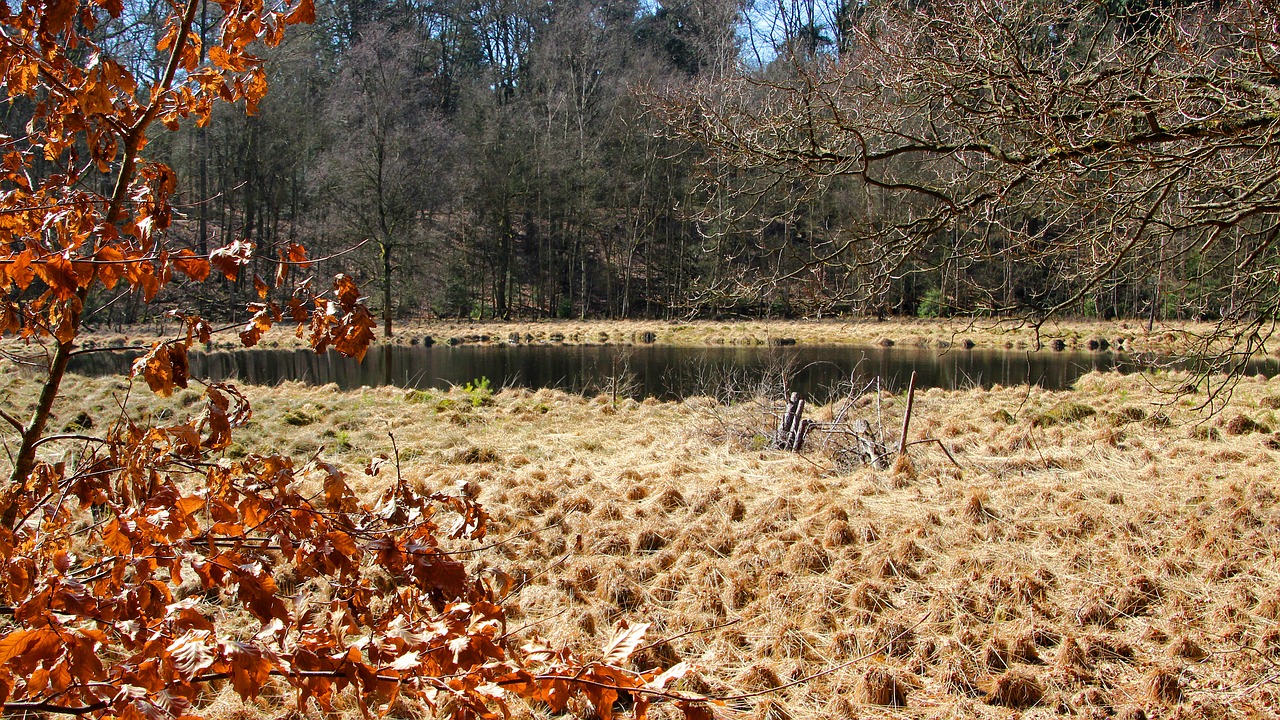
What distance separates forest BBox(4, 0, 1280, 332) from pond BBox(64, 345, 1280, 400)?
6.63 ft

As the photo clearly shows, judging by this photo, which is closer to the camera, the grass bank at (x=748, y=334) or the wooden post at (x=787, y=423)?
the wooden post at (x=787, y=423)

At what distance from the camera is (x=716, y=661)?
3.94 metres

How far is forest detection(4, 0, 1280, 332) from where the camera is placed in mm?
4152

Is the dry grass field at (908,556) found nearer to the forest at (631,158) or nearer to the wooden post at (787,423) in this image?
the wooden post at (787,423)

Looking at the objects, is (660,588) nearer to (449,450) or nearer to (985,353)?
(449,450)

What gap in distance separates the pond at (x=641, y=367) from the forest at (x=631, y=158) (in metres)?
2.02

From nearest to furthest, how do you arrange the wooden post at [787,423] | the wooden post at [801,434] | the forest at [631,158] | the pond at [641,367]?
1. the forest at [631,158]
2. the wooden post at [801,434]
3. the wooden post at [787,423]
4. the pond at [641,367]

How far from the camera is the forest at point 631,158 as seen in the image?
13.6 feet

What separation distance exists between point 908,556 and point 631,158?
1159 inches

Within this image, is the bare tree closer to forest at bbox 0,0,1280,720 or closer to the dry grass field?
forest at bbox 0,0,1280,720

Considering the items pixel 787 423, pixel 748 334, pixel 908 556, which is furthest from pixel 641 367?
pixel 908 556

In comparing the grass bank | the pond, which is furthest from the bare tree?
the pond

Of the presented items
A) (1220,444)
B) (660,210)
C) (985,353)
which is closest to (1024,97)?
(1220,444)

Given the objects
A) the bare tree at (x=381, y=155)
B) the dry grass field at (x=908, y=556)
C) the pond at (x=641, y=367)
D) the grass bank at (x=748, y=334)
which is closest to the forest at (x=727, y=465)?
the dry grass field at (x=908, y=556)
